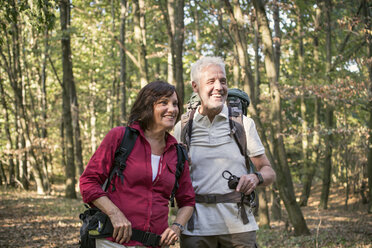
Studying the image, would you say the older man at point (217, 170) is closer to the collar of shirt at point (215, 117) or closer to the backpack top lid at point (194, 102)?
the collar of shirt at point (215, 117)

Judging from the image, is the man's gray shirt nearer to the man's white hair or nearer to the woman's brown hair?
the man's white hair

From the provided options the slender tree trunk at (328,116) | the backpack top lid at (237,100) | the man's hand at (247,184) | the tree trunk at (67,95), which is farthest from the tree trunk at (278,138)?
the tree trunk at (67,95)

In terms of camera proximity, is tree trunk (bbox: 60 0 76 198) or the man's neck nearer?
the man's neck

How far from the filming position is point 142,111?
2857 mm

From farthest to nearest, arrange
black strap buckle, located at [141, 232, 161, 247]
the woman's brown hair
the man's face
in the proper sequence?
the man's face
the woman's brown hair
black strap buckle, located at [141, 232, 161, 247]

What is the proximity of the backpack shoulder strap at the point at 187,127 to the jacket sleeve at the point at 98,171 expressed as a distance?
814mm

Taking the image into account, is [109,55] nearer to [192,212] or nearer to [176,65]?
[176,65]

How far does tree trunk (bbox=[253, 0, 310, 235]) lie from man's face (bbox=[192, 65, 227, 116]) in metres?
6.84

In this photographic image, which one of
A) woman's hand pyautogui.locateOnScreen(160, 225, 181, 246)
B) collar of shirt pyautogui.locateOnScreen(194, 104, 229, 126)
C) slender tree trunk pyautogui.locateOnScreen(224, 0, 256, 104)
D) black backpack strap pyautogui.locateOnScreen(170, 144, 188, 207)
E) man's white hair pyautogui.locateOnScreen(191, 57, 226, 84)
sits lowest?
woman's hand pyautogui.locateOnScreen(160, 225, 181, 246)

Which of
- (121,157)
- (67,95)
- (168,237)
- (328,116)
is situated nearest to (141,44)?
(67,95)

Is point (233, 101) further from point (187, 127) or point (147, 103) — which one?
point (147, 103)

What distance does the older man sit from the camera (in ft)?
10.3

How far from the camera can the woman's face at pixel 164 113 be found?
2846mm

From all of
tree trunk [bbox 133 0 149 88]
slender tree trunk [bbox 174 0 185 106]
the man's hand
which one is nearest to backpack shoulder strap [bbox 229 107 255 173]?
the man's hand
